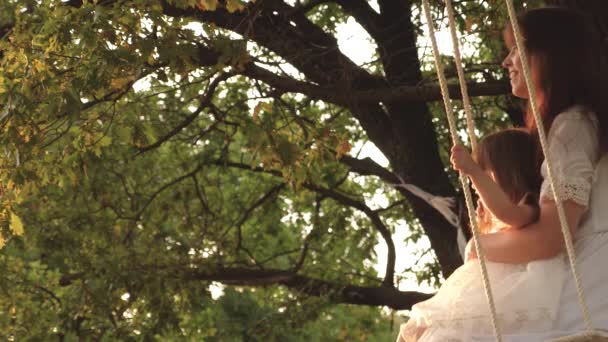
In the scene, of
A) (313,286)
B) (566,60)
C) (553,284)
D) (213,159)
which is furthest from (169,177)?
(553,284)

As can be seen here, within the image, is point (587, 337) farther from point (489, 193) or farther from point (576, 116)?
point (576, 116)

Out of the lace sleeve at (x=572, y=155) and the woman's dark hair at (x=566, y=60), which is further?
the woman's dark hair at (x=566, y=60)

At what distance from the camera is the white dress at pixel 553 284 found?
3.53 m

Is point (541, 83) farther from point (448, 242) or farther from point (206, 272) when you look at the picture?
point (206, 272)

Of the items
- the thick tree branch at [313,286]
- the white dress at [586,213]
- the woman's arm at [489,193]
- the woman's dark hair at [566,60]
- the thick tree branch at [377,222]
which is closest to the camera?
the white dress at [586,213]

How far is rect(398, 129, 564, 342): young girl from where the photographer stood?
355 cm

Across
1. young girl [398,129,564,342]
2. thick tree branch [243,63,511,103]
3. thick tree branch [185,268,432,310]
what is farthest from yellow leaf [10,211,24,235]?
thick tree branch [185,268,432,310]

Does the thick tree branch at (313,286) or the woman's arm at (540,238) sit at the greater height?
the thick tree branch at (313,286)

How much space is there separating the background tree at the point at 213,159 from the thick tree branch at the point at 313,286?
0.05ft

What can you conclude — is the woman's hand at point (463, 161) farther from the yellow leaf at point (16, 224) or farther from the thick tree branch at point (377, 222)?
the thick tree branch at point (377, 222)

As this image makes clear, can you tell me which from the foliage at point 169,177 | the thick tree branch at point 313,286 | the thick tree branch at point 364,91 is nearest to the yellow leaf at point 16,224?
the foliage at point 169,177

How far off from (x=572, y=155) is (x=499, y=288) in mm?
401

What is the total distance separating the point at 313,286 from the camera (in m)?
9.71

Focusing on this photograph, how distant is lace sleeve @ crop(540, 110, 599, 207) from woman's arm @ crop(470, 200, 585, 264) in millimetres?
31
